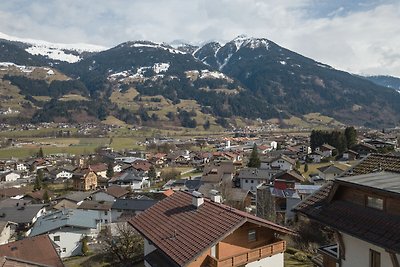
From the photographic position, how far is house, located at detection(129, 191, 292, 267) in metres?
12.5

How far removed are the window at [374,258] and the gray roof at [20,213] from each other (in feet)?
152

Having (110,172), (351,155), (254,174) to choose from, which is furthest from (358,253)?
(110,172)

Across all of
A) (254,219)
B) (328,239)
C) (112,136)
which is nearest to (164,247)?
(254,219)

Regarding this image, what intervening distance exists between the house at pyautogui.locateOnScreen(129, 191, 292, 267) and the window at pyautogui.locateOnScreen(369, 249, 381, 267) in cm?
507

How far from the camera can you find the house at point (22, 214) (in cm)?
4675

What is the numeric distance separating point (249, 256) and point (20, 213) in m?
42.5

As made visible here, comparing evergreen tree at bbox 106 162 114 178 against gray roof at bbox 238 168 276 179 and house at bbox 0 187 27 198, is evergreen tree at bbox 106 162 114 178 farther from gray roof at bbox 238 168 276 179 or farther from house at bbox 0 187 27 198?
gray roof at bbox 238 168 276 179

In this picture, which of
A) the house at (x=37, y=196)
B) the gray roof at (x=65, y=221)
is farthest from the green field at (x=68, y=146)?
the gray roof at (x=65, y=221)

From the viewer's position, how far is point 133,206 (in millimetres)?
46906

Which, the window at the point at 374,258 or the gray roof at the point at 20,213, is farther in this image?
the gray roof at the point at 20,213

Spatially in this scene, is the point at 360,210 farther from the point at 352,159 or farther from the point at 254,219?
the point at 352,159

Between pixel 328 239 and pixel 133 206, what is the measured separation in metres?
28.7

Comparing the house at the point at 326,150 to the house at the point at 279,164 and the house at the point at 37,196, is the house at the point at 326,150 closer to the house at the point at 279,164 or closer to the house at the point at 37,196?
the house at the point at 279,164

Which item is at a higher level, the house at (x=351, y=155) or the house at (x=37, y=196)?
the house at (x=351, y=155)
